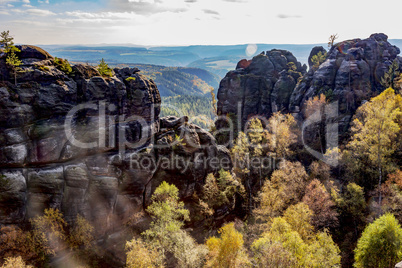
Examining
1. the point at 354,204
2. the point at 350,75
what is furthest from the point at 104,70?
the point at 350,75

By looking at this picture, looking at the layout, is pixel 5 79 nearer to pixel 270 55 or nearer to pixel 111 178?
pixel 111 178

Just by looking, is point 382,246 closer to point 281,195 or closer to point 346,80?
point 281,195

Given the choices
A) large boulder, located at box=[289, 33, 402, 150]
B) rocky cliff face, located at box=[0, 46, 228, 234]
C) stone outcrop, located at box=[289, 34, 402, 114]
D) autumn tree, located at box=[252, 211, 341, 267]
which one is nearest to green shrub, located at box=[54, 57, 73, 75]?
rocky cliff face, located at box=[0, 46, 228, 234]

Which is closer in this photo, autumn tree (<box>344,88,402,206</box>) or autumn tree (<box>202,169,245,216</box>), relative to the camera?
autumn tree (<box>344,88,402,206</box>)

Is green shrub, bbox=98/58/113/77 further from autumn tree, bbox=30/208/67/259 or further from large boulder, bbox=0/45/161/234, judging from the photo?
autumn tree, bbox=30/208/67/259

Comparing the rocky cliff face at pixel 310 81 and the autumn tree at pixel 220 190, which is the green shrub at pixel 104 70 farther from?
the rocky cliff face at pixel 310 81
